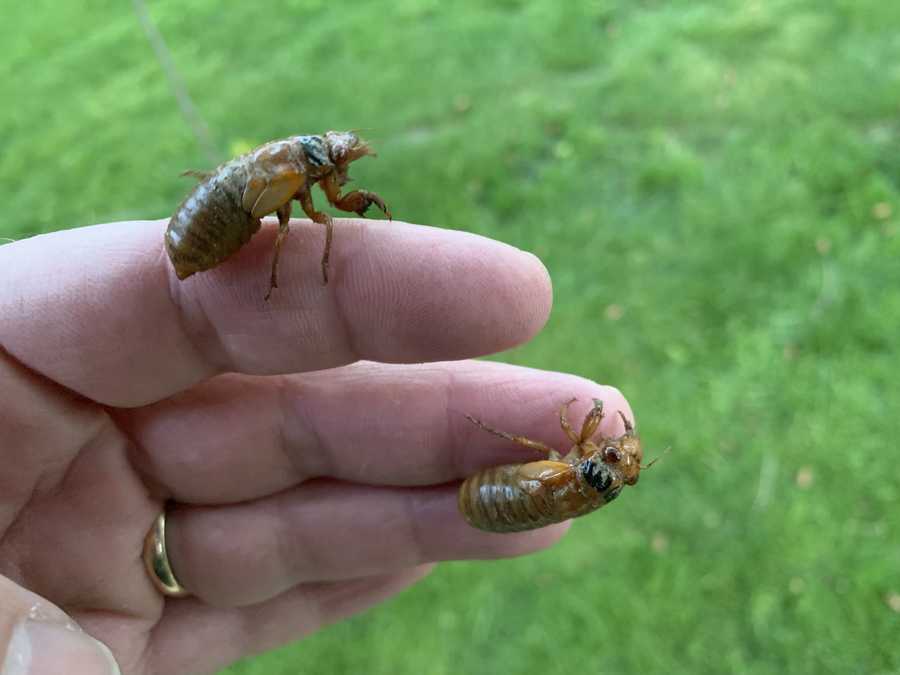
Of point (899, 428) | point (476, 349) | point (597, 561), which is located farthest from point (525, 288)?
point (899, 428)

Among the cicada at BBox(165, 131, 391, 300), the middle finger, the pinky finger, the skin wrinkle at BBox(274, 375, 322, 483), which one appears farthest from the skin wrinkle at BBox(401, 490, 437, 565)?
the cicada at BBox(165, 131, 391, 300)

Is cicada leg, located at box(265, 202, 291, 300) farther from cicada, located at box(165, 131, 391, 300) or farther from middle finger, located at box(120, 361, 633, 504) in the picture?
middle finger, located at box(120, 361, 633, 504)

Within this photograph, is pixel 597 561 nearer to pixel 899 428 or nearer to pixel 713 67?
pixel 899 428

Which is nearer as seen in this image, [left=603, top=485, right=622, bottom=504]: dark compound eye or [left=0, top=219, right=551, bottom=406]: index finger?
[left=0, top=219, right=551, bottom=406]: index finger

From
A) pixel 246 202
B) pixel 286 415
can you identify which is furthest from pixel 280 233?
pixel 286 415

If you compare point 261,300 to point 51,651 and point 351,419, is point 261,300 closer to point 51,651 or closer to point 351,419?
point 351,419

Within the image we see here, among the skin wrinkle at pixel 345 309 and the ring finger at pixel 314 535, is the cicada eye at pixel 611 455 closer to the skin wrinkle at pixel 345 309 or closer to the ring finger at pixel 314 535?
the ring finger at pixel 314 535
